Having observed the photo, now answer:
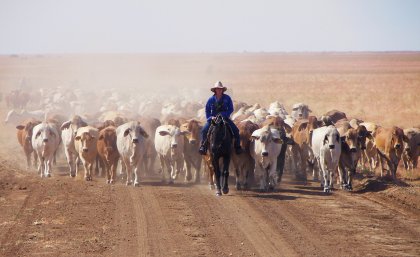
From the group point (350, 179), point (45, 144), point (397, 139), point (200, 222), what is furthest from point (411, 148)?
point (45, 144)

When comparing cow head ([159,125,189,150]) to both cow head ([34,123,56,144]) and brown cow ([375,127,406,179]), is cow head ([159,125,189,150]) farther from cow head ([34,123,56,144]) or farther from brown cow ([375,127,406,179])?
brown cow ([375,127,406,179])

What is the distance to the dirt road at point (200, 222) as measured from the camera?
11094 mm

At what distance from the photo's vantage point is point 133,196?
53.1 ft

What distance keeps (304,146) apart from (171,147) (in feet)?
13.8

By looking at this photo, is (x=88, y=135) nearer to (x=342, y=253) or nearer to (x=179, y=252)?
(x=179, y=252)

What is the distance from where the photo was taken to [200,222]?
1303cm

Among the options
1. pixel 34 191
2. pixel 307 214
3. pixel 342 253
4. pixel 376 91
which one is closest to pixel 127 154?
pixel 34 191

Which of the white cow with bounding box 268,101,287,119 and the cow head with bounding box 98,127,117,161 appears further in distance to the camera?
the white cow with bounding box 268,101,287,119

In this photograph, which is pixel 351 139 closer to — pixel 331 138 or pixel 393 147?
pixel 331 138

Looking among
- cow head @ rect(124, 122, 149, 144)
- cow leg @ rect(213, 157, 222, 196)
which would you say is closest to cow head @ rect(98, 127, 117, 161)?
cow head @ rect(124, 122, 149, 144)

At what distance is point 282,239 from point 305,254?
1056 millimetres

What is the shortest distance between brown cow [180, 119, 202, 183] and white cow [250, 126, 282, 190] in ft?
8.38

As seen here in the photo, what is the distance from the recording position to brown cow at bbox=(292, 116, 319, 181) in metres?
20.3

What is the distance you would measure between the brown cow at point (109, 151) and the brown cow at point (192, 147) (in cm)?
208
